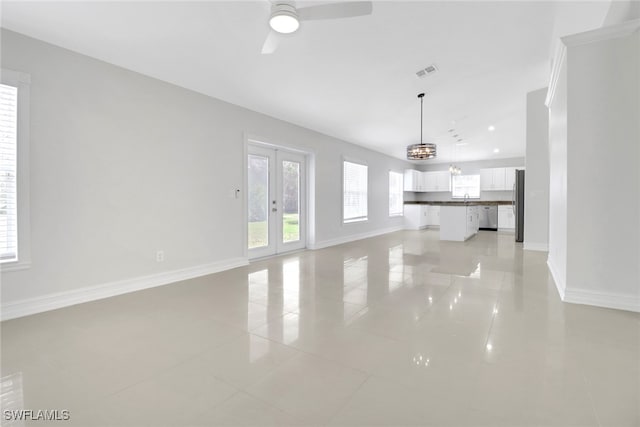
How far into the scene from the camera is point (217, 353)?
7.00ft

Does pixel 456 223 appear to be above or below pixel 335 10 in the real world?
below

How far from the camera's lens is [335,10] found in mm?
2318

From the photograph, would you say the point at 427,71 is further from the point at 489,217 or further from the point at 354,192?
the point at 489,217

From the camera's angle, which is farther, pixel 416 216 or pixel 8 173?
pixel 416 216

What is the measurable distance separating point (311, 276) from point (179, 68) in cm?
316

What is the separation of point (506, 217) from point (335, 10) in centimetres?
997

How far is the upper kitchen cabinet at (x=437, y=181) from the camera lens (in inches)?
466

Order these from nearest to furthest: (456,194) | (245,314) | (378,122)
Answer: (245,314), (378,122), (456,194)

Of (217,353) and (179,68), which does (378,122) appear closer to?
(179,68)

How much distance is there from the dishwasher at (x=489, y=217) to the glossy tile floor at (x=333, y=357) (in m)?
7.45

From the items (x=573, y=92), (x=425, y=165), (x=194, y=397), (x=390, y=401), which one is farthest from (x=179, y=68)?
(x=425, y=165)

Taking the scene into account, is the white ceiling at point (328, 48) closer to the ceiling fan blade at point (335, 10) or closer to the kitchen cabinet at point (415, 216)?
the ceiling fan blade at point (335, 10)

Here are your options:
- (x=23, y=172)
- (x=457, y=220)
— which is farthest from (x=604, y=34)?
(x=23, y=172)

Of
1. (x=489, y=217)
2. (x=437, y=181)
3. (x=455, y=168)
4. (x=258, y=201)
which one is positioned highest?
(x=455, y=168)
